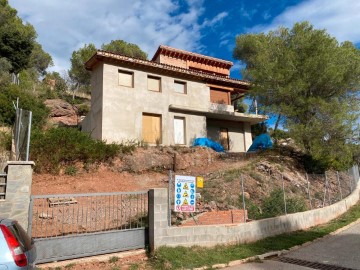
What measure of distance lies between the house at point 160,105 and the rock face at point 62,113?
23.3 feet

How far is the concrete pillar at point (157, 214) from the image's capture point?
7605 millimetres

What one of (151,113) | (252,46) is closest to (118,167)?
(151,113)

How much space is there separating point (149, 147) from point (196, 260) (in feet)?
38.1

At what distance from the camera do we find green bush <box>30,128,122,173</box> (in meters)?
14.1

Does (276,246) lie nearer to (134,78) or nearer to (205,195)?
(205,195)

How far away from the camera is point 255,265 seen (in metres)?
7.55

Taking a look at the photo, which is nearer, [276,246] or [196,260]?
[196,260]

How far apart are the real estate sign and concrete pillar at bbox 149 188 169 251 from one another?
0.54 m

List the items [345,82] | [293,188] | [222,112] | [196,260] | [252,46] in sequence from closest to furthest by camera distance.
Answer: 1. [196,260]
2. [293,188]
3. [345,82]
4. [222,112]
5. [252,46]

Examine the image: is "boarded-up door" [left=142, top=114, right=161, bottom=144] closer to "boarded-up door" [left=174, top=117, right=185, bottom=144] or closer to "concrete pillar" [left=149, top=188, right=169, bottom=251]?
"boarded-up door" [left=174, top=117, right=185, bottom=144]

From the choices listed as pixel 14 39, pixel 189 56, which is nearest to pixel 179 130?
pixel 189 56

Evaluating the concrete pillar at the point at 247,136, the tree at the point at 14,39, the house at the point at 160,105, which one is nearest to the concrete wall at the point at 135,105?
the house at the point at 160,105

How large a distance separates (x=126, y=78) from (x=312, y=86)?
12260mm

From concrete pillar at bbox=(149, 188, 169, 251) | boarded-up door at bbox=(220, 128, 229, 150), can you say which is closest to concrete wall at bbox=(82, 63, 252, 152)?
boarded-up door at bbox=(220, 128, 229, 150)
